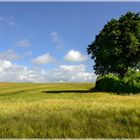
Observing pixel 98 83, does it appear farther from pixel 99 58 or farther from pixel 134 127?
pixel 134 127

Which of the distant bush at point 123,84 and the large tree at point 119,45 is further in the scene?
the large tree at point 119,45

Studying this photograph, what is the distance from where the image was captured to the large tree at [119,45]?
217 ft

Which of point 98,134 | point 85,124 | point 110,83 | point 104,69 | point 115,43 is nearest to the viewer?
point 98,134

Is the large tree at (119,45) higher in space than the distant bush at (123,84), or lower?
higher

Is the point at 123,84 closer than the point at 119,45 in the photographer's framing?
Yes

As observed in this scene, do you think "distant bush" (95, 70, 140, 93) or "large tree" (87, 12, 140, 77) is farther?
"large tree" (87, 12, 140, 77)

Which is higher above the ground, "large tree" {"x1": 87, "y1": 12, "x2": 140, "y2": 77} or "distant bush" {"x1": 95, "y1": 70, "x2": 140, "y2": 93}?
"large tree" {"x1": 87, "y1": 12, "x2": 140, "y2": 77}

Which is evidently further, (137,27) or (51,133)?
(137,27)

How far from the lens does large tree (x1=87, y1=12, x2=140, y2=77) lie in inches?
2602

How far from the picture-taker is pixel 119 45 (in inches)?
2630

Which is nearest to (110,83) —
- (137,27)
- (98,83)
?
(98,83)

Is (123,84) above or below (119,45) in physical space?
below

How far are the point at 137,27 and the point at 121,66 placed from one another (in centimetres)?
793

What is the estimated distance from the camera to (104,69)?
70438 millimetres
